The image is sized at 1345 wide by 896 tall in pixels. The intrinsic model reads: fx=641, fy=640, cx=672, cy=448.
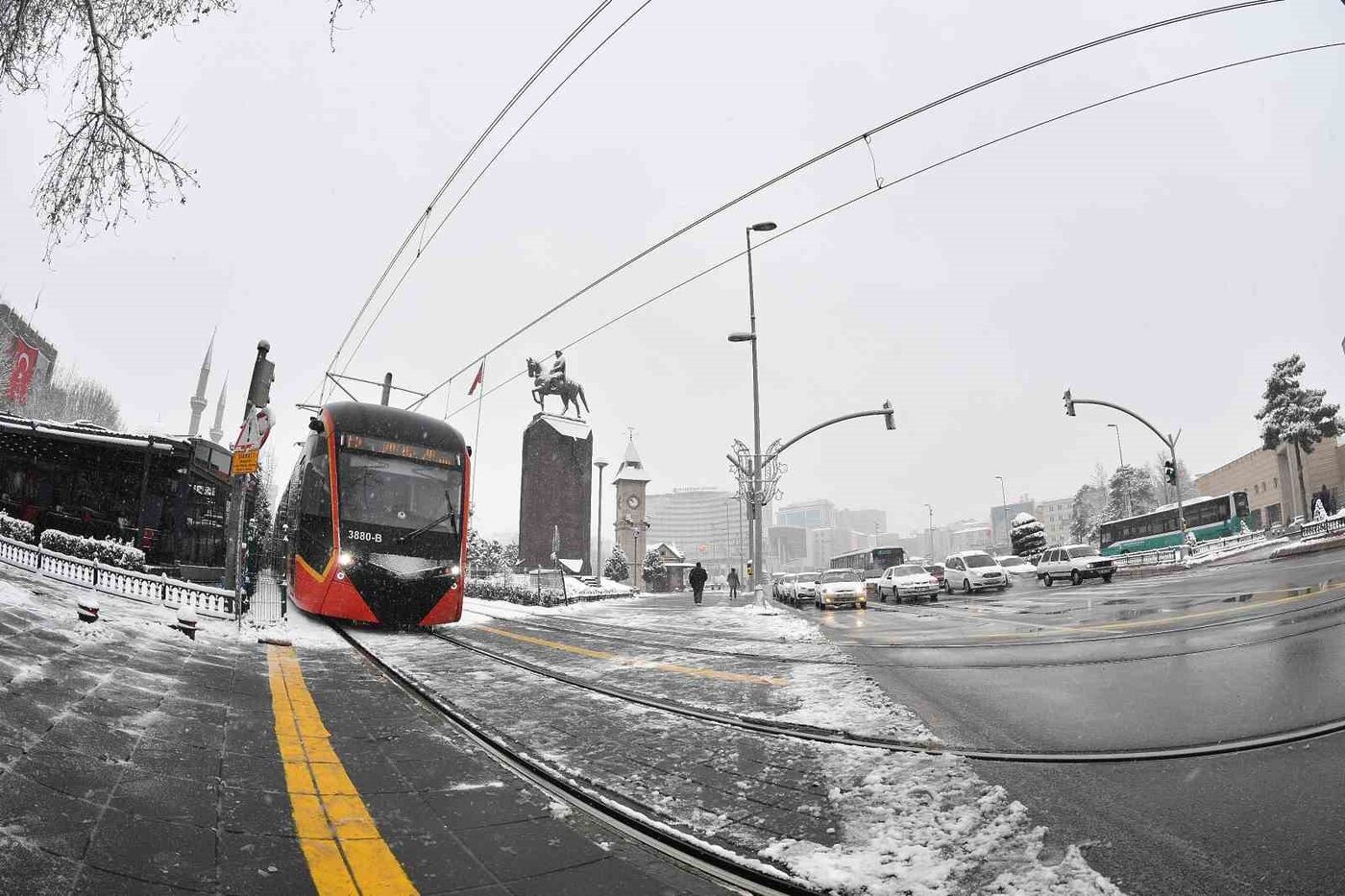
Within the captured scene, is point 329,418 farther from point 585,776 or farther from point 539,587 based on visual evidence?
point 539,587

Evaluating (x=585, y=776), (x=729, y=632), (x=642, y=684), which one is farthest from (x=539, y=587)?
(x=585, y=776)

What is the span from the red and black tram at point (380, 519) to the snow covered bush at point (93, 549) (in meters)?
4.00

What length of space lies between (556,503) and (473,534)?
585 centimetres

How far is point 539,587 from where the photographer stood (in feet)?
75.5

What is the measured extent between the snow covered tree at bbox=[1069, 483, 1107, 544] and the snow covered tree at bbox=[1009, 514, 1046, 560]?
20.1 metres

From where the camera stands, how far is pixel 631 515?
5716 cm

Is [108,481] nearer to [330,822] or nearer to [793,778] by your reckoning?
[330,822]

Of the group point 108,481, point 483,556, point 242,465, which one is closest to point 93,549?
point 242,465

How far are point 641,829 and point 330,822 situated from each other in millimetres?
1368

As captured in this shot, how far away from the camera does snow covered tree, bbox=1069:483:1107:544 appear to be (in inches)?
2758

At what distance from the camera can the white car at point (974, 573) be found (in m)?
26.2

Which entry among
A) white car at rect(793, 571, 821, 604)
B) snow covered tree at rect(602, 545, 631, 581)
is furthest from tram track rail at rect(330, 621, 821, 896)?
snow covered tree at rect(602, 545, 631, 581)

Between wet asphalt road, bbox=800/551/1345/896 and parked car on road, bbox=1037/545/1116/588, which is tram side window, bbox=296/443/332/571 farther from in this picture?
parked car on road, bbox=1037/545/1116/588

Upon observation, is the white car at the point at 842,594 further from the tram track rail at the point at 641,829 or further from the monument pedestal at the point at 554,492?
the monument pedestal at the point at 554,492
